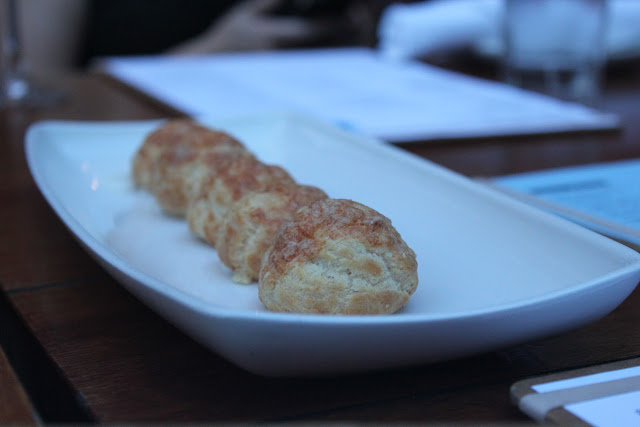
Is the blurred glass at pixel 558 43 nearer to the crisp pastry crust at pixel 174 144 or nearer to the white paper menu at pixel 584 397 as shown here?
the crisp pastry crust at pixel 174 144

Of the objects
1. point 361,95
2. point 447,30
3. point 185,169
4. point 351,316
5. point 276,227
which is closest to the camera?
point 351,316

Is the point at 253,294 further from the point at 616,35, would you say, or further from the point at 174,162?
the point at 616,35

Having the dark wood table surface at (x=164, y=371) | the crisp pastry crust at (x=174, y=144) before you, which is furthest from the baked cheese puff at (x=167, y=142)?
the dark wood table surface at (x=164, y=371)

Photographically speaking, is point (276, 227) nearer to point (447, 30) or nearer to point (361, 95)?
point (361, 95)

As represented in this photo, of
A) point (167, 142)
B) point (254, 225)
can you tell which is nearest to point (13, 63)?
point (167, 142)

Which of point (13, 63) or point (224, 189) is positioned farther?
point (13, 63)

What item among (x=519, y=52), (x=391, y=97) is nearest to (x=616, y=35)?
(x=519, y=52)

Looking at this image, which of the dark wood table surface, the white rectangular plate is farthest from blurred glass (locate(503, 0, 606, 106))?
the dark wood table surface

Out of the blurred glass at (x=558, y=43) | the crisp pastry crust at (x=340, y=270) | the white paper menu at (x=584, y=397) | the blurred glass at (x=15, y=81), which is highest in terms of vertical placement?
the blurred glass at (x=558, y=43)
